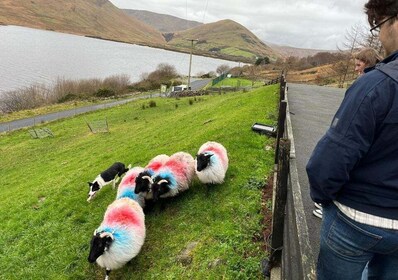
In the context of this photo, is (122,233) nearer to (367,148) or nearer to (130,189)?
(130,189)

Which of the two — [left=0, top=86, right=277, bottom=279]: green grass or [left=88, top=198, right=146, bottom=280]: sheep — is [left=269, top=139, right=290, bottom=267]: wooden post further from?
[left=88, top=198, right=146, bottom=280]: sheep

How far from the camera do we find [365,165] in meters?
2.45


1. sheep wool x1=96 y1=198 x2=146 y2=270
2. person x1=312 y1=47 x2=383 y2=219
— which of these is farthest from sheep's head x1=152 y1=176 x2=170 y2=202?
person x1=312 y1=47 x2=383 y2=219

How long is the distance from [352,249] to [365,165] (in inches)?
25.7

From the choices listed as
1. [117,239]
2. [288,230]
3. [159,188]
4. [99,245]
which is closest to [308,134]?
[159,188]

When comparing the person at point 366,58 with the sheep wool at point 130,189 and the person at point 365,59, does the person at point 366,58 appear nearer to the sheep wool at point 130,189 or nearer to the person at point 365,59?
the person at point 365,59

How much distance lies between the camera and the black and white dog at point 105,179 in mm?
10859

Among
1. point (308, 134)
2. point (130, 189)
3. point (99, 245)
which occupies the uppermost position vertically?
point (308, 134)

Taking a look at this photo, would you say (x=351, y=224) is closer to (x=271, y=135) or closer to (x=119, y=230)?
(x=119, y=230)

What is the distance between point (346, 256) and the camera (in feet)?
8.50

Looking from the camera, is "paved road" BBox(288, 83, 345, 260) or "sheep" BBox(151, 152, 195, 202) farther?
"sheep" BBox(151, 152, 195, 202)

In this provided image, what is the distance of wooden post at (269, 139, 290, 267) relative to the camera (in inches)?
170

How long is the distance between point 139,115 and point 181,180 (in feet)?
89.6

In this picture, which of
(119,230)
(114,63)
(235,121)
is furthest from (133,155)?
(114,63)
